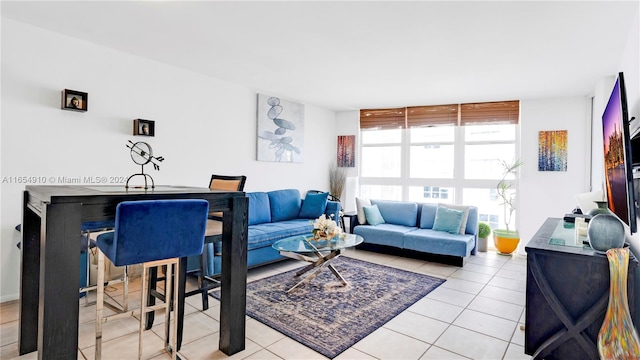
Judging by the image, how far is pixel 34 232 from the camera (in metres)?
2.17

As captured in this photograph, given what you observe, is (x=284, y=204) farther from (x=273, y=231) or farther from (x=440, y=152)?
(x=440, y=152)

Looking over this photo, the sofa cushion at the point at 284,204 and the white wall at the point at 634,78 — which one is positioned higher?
the white wall at the point at 634,78

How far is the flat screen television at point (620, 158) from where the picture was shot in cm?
179

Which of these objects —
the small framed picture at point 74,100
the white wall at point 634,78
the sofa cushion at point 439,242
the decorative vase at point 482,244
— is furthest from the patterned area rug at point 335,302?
the small framed picture at point 74,100

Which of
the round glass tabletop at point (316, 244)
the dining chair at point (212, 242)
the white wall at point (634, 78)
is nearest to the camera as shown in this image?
the white wall at point (634, 78)

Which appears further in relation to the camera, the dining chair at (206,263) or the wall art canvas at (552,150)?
the wall art canvas at (552,150)

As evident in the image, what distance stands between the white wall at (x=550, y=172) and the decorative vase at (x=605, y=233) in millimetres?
3600

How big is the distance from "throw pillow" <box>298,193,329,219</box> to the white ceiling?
1759 millimetres

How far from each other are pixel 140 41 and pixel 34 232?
6.74 feet

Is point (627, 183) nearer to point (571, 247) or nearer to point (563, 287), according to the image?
point (571, 247)

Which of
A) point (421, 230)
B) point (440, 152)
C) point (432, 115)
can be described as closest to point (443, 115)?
point (432, 115)

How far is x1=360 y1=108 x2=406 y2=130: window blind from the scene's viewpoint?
625cm

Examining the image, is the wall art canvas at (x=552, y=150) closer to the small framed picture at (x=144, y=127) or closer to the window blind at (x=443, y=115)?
the window blind at (x=443, y=115)

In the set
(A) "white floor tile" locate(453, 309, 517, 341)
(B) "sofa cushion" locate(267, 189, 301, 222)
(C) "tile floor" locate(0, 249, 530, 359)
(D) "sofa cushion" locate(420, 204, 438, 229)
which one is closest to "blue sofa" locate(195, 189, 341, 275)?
(B) "sofa cushion" locate(267, 189, 301, 222)
